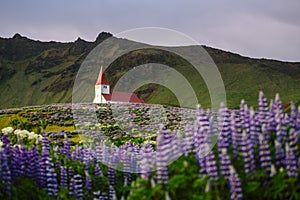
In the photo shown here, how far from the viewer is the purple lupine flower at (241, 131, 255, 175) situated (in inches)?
257

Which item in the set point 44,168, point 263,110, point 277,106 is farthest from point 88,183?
point 277,106

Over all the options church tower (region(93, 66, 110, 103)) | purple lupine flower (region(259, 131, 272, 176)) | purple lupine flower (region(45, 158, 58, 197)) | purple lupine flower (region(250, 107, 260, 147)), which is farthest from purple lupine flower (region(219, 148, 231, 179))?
church tower (region(93, 66, 110, 103))

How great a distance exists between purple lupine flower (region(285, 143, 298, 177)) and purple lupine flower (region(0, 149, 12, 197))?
14.3ft

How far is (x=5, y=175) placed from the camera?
7656 mm

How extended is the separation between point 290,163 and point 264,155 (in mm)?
429

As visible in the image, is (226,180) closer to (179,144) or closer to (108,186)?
(179,144)

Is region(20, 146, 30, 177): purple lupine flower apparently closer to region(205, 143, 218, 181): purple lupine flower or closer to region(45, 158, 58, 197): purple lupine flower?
region(45, 158, 58, 197): purple lupine flower

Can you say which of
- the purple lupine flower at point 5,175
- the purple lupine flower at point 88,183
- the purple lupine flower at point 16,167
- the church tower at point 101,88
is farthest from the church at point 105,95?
the purple lupine flower at point 5,175

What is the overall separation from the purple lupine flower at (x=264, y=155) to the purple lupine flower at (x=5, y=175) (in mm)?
4001

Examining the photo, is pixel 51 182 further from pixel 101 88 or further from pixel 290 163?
pixel 101 88

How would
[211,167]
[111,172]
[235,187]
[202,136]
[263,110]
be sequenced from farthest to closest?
[111,172] < [263,110] < [202,136] < [211,167] < [235,187]

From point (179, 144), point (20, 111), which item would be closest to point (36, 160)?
point (179, 144)

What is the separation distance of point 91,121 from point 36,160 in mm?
26879

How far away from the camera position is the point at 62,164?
10.2m
